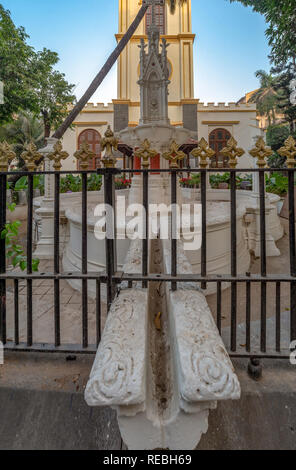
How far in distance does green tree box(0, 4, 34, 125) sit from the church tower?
9139 mm

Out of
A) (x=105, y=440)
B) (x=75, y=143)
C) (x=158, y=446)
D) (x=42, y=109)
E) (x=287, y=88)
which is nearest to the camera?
(x=158, y=446)

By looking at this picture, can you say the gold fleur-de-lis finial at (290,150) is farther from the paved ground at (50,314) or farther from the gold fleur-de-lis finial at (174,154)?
the paved ground at (50,314)

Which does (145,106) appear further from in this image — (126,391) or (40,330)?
(126,391)

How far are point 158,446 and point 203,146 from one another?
1.62m

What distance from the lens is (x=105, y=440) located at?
4.35ft

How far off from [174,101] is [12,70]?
1256cm

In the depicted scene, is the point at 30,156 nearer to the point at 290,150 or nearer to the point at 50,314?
the point at 290,150

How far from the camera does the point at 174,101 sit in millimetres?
18875

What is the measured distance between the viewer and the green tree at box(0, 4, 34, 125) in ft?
29.8

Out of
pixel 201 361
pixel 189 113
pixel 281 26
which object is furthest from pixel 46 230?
pixel 189 113

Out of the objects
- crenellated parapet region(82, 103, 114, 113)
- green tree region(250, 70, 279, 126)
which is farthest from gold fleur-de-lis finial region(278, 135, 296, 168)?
green tree region(250, 70, 279, 126)

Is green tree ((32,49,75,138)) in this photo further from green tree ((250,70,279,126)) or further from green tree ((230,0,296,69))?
green tree ((250,70,279,126))

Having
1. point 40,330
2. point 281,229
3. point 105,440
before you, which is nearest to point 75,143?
point 281,229

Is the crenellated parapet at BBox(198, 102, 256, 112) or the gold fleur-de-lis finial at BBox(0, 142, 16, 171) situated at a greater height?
the crenellated parapet at BBox(198, 102, 256, 112)
